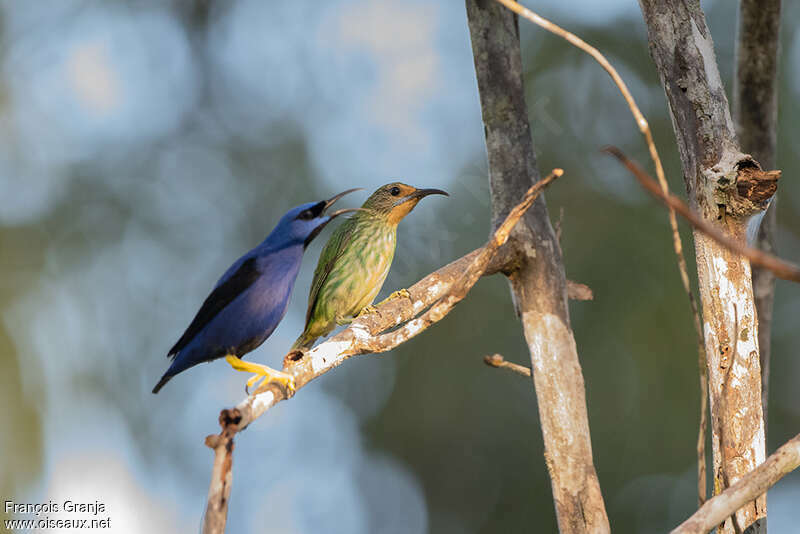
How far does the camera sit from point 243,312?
137 inches

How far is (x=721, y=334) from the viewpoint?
300 centimetres

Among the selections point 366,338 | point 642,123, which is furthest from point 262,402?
point 642,123

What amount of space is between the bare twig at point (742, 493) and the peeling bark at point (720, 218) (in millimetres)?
281

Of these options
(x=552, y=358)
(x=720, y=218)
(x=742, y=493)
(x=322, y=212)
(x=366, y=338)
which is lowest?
(x=742, y=493)

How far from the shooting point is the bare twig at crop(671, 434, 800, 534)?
2.53 metres

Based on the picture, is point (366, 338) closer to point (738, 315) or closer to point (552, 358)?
point (552, 358)

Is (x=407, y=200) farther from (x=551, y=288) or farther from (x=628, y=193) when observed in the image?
(x=628, y=193)

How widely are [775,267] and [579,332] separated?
711cm

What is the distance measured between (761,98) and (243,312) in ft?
9.88

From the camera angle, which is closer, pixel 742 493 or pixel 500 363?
pixel 742 493

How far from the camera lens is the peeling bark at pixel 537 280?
12.2ft

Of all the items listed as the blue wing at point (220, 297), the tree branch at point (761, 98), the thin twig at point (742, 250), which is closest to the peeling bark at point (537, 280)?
the tree branch at point (761, 98)

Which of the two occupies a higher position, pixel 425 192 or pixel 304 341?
pixel 425 192

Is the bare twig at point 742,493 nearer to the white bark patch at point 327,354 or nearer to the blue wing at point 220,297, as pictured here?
the white bark patch at point 327,354
